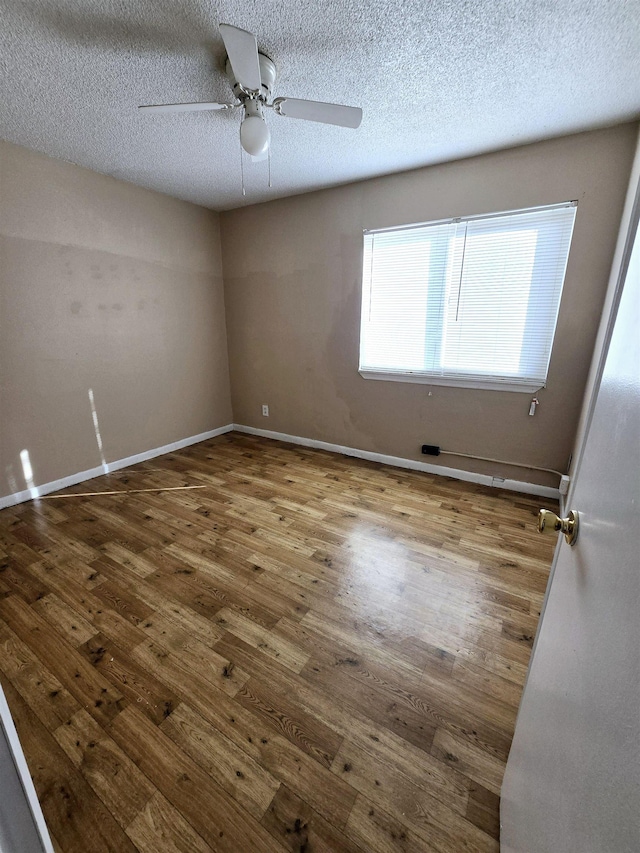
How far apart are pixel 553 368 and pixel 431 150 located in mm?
1801

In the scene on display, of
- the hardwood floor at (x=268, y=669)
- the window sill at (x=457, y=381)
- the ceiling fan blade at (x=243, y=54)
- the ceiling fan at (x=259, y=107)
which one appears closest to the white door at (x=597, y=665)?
the hardwood floor at (x=268, y=669)

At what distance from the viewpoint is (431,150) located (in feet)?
7.99

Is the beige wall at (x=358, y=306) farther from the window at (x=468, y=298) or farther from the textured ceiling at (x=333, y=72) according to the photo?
the textured ceiling at (x=333, y=72)

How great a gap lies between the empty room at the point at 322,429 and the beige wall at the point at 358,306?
2 centimetres

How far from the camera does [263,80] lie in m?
1.71

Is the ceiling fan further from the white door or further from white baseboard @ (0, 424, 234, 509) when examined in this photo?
white baseboard @ (0, 424, 234, 509)

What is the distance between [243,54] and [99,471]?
3.13 m

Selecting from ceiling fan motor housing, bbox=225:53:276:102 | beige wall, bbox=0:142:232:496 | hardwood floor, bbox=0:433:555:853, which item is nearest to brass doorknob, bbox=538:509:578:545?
hardwood floor, bbox=0:433:555:853

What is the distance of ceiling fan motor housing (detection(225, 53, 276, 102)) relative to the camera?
5.36 ft

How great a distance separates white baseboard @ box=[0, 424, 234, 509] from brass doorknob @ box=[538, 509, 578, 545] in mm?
3414

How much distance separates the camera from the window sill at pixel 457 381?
2.64 m

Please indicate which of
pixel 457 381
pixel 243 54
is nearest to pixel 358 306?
pixel 457 381

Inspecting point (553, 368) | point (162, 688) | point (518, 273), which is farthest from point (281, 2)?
point (162, 688)

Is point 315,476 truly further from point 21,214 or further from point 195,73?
point 21,214
